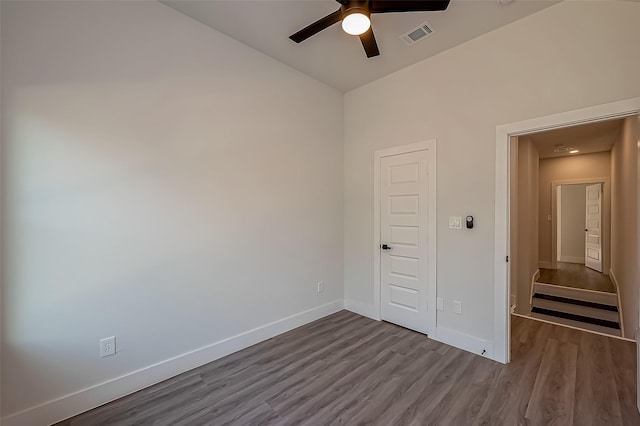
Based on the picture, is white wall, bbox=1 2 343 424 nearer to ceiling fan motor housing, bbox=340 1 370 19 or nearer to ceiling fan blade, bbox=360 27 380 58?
ceiling fan blade, bbox=360 27 380 58

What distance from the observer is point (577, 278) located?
6.23m

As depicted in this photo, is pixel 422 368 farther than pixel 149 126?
Yes

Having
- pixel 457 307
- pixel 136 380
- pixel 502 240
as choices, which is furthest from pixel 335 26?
pixel 136 380

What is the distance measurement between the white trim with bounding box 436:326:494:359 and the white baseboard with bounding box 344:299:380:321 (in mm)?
794

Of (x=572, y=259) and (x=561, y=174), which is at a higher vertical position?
(x=561, y=174)

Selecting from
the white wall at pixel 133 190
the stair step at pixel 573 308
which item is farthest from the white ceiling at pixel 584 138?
the white wall at pixel 133 190

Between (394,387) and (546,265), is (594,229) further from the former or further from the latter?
(394,387)

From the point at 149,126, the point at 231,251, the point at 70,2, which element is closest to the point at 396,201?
the point at 231,251

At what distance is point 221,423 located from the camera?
1851 millimetres

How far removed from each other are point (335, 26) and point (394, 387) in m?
3.14

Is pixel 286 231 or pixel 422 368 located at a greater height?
pixel 286 231

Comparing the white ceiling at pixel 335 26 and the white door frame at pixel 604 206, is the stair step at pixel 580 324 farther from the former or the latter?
the white ceiling at pixel 335 26

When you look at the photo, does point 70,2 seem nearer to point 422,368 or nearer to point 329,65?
point 329,65

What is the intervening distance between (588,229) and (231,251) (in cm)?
940
